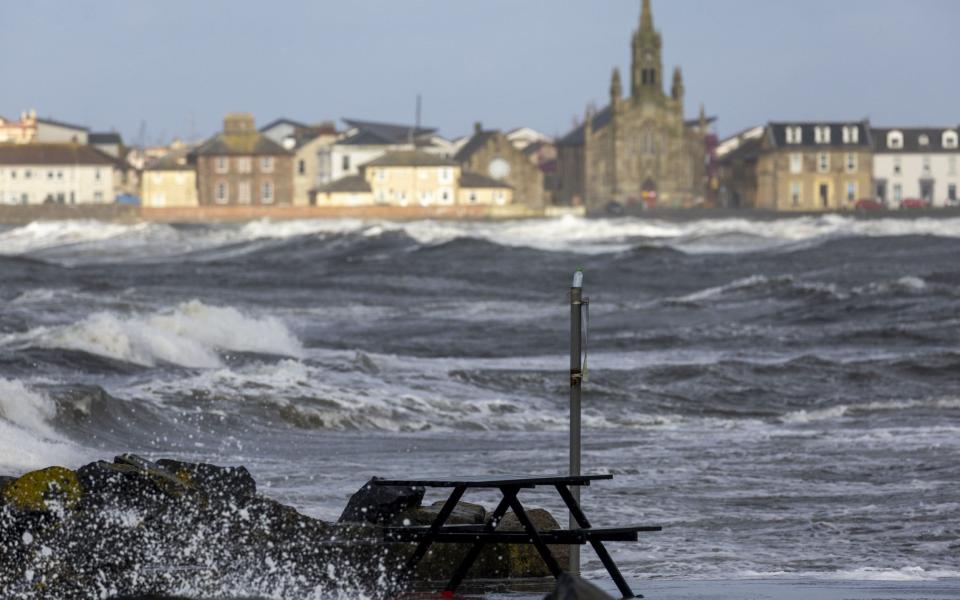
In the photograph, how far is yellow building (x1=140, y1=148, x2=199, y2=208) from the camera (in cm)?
15400

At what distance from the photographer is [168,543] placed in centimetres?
1048

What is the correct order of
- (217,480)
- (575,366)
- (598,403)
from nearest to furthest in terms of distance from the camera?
1. (575,366)
2. (217,480)
3. (598,403)

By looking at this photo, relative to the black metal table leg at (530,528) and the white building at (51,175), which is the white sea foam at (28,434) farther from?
the white building at (51,175)

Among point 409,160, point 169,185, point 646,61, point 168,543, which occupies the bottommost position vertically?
point 168,543

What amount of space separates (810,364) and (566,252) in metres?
62.9

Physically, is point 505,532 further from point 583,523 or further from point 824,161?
point 824,161

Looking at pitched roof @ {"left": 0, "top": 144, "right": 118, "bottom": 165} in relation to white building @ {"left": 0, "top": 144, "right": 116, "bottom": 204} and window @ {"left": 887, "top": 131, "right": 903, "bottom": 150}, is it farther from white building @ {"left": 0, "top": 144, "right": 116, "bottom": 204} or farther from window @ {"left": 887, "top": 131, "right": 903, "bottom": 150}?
window @ {"left": 887, "top": 131, "right": 903, "bottom": 150}

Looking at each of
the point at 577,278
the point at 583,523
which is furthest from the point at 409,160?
the point at 577,278

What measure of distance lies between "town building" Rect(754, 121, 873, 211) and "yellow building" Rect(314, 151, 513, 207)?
22.5 m

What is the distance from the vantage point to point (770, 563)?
13.1 m

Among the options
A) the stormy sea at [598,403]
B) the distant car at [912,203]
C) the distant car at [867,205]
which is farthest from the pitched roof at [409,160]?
the stormy sea at [598,403]

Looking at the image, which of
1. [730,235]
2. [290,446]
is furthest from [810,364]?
[730,235]

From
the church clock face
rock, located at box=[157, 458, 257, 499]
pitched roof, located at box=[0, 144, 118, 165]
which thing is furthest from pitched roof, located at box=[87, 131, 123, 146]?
rock, located at box=[157, 458, 257, 499]

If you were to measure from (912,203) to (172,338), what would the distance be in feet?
423
